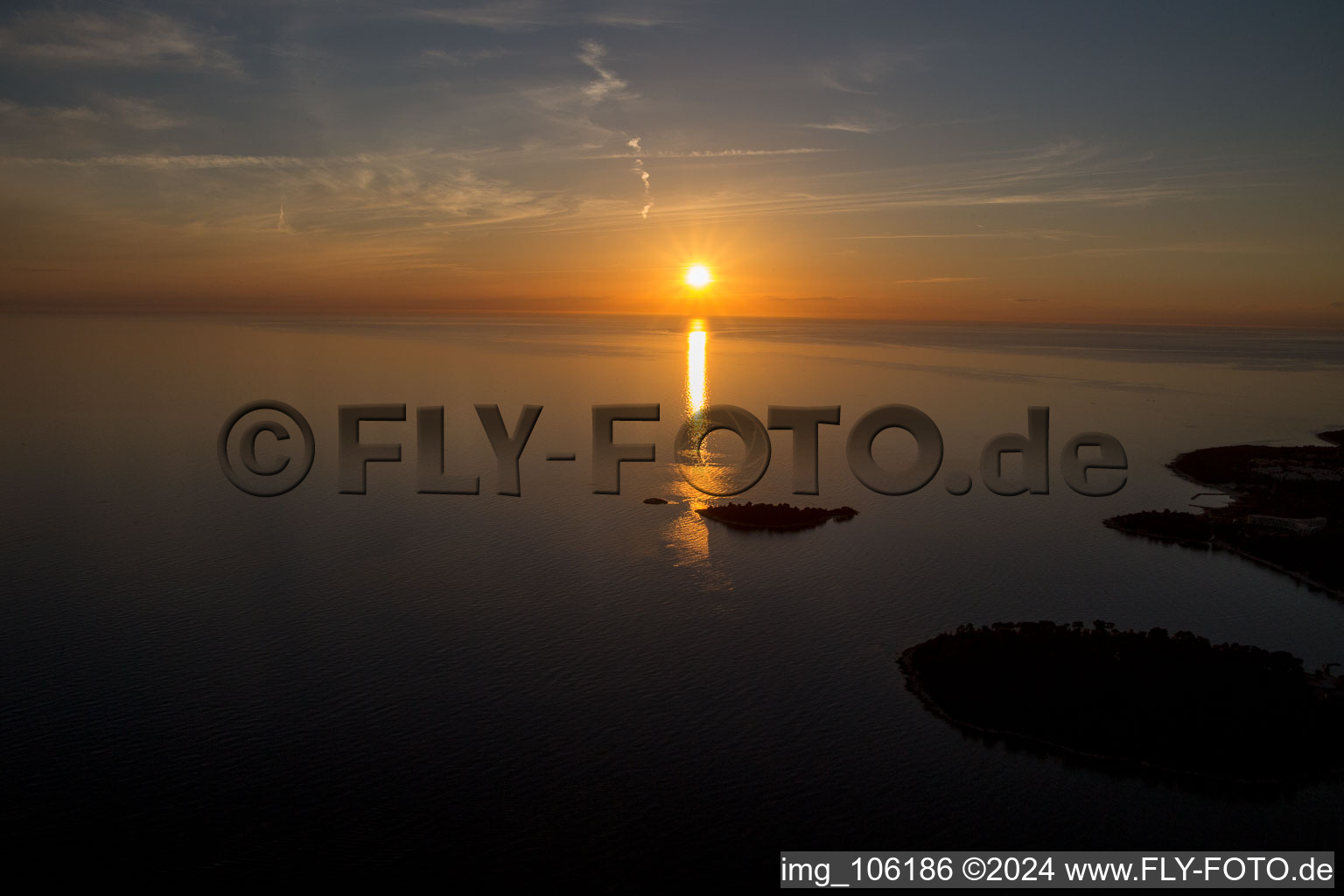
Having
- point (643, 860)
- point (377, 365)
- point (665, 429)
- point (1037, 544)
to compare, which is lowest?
point (643, 860)

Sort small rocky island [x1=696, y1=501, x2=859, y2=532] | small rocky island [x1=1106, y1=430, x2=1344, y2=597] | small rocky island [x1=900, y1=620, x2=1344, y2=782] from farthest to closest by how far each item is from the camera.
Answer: small rocky island [x1=696, y1=501, x2=859, y2=532], small rocky island [x1=1106, y1=430, x2=1344, y2=597], small rocky island [x1=900, y1=620, x2=1344, y2=782]

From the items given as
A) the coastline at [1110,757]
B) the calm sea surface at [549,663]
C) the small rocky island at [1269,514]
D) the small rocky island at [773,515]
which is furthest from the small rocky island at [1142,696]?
the small rocky island at [773,515]

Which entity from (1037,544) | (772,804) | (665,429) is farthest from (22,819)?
(665,429)

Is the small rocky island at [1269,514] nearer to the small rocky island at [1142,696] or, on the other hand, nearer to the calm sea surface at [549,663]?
the calm sea surface at [549,663]

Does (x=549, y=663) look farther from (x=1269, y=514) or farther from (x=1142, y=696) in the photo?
(x=1269, y=514)

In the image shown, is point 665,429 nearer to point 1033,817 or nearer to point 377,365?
point 1033,817

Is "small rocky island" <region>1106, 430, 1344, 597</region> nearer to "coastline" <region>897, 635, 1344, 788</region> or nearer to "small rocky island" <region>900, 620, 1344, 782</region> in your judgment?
"small rocky island" <region>900, 620, 1344, 782</region>

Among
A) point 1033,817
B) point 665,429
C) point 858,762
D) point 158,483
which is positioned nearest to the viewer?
point 1033,817

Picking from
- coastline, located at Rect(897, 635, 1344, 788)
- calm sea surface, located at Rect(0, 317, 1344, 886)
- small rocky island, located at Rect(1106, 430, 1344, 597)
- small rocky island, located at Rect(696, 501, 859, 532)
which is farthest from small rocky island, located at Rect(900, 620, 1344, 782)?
small rocky island, located at Rect(696, 501, 859, 532)
